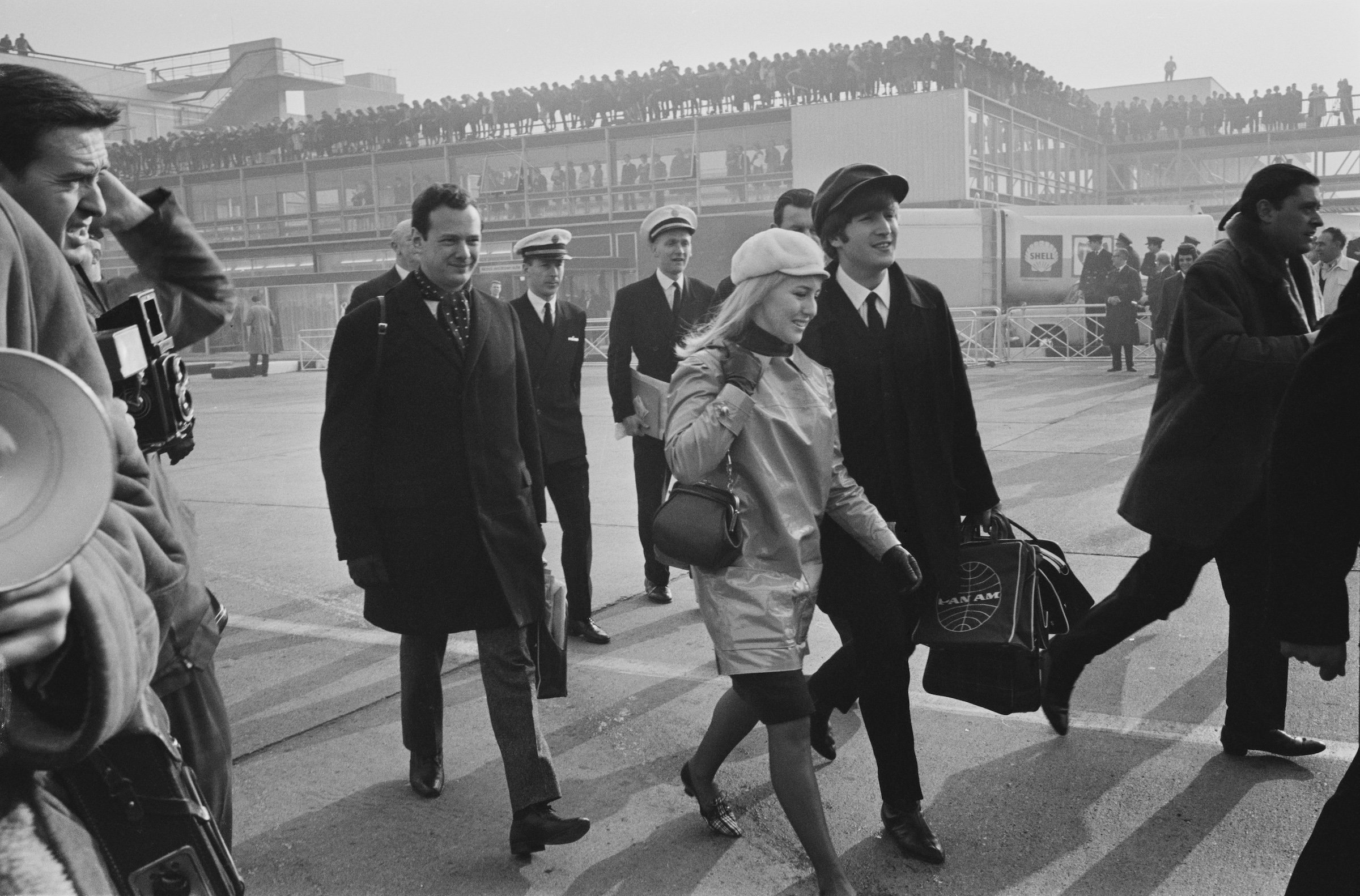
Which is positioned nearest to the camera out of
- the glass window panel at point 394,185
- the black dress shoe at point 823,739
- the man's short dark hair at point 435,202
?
the man's short dark hair at point 435,202

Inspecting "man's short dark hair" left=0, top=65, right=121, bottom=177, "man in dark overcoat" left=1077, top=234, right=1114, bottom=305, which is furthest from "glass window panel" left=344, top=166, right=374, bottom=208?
"man's short dark hair" left=0, top=65, right=121, bottom=177

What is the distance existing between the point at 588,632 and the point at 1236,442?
2894mm

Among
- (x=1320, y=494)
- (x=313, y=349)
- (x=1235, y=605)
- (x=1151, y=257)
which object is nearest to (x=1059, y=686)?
(x=1235, y=605)

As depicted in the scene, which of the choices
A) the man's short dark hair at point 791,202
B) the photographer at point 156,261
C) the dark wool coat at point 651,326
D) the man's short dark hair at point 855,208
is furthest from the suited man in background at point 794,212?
the photographer at point 156,261

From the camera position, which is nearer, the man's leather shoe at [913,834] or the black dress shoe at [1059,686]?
the man's leather shoe at [913,834]

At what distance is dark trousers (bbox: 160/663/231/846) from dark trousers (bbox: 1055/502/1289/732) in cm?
282

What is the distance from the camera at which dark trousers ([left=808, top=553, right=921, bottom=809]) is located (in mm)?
3338

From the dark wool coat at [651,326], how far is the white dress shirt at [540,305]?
0.31 metres

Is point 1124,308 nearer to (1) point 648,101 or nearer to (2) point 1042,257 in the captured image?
(2) point 1042,257

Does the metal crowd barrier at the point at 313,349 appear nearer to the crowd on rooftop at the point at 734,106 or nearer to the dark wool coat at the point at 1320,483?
the crowd on rooftop at the point at 734,106

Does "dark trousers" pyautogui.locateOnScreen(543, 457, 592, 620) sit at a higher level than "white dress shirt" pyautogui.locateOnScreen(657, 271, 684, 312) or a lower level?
lower

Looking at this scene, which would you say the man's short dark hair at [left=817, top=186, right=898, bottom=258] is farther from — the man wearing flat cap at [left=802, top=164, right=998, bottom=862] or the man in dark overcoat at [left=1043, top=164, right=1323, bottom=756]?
the man in dark overcoat at [left=1043, top=164, right=1323, bottom=756]

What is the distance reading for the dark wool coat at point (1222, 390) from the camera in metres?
3.74

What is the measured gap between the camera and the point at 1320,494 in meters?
2.17
